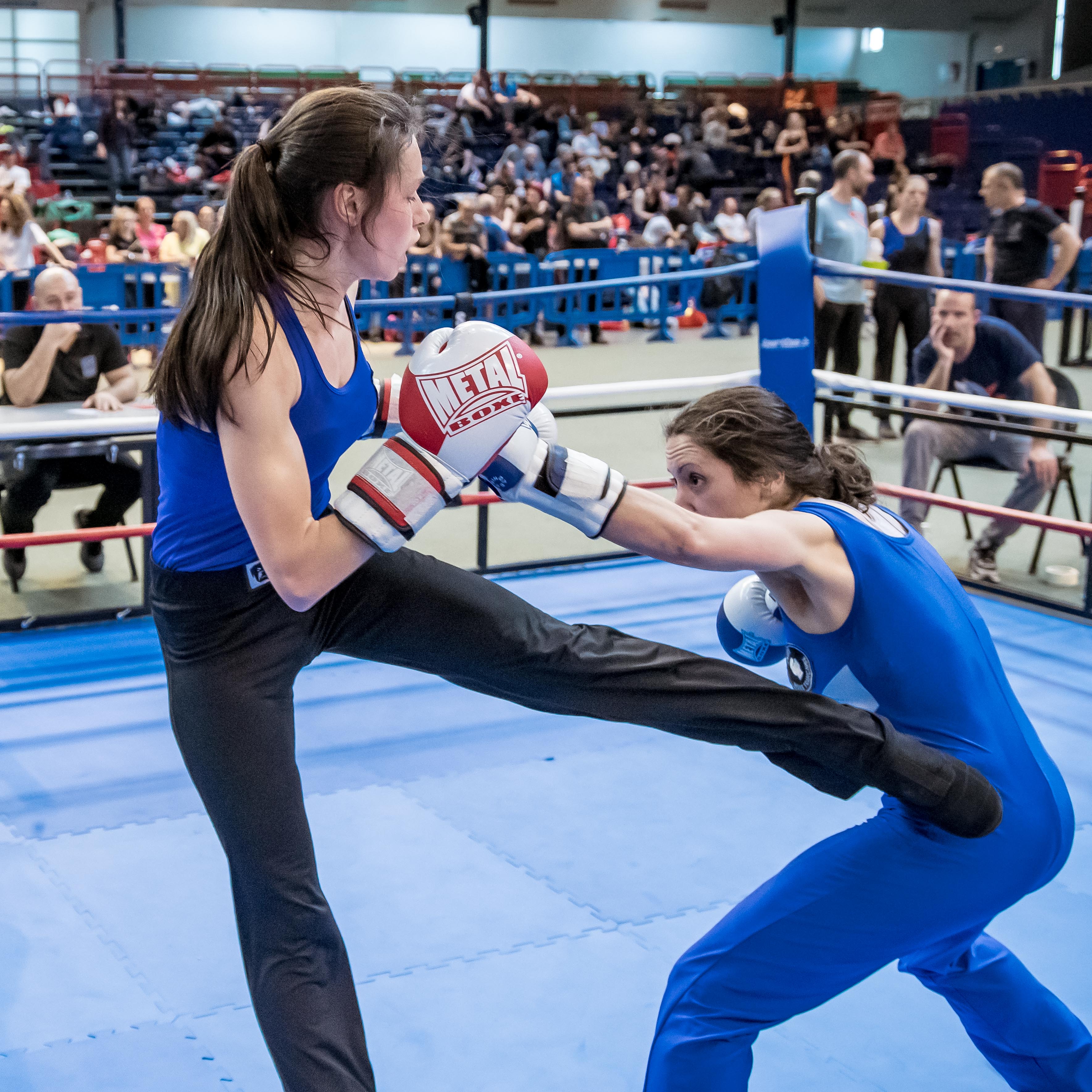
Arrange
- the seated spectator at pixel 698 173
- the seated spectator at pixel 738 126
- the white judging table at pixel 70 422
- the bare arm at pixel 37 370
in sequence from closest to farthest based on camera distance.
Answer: the white judging table at pixel 70 422 → the bare arm at pixel 37 370 → the seated spectator at pixel 698 173 → the seated spectator at pixel 738 126

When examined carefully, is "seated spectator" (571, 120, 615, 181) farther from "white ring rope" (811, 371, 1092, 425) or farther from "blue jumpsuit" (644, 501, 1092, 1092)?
"blue jumpsuit" (644, 501, 1092, 1092)

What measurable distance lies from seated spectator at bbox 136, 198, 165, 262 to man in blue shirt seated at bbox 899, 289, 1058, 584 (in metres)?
7.58

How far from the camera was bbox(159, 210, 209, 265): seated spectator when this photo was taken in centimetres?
959

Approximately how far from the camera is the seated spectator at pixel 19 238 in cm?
651

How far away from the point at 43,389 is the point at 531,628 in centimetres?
305

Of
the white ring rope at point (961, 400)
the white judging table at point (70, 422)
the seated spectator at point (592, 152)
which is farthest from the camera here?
the seated spectator at point (592, 152)

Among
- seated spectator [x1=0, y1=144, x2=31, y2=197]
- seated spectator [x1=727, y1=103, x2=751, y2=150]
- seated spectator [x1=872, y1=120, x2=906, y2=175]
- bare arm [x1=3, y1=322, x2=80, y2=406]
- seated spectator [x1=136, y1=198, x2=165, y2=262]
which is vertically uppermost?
seated spectator [x1=727, y1=103, x2=751, y2=150]

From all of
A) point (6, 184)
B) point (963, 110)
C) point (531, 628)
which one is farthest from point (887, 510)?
point (963, 110)

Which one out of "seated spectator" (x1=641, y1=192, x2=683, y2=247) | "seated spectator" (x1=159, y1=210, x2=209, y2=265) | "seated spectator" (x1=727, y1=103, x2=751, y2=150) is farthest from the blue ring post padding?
"seated spectator" (x1=727, y1=103, x2=751, y2=150)

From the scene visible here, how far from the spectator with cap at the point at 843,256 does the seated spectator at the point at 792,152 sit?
8387 millimetres

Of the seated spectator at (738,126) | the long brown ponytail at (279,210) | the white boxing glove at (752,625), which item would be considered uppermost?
the seated spectator at (738,126)

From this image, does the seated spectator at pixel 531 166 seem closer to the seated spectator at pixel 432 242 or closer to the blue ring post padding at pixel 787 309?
the seated spectator at pixel 432 242

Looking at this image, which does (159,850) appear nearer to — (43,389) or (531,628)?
(531,628)

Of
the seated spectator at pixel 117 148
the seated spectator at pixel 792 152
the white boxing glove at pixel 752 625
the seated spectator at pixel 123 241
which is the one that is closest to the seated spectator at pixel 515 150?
the seated spectator at pixel 792 152
